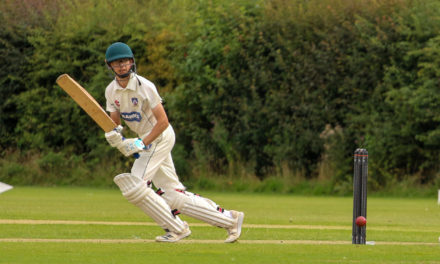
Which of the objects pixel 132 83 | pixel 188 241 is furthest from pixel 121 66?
pixel 188 241

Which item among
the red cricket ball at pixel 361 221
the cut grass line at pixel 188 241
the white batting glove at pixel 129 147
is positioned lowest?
the cut grass line at pixel 188 241

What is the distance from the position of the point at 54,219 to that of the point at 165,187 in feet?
11.8

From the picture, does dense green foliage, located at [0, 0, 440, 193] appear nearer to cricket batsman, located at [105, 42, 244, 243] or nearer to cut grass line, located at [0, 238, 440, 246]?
cut grass line, located at [0, 238, 440, 246]

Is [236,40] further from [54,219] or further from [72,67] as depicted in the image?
[54,219]

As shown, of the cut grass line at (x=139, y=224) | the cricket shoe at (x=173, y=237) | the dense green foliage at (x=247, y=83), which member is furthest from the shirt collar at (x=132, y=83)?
the dense green foliage at (x=247, y=83)

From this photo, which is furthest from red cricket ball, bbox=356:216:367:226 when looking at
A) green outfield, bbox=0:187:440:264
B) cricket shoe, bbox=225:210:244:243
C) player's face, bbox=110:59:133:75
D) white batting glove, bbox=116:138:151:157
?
player's face, bbox=110:59:133:75

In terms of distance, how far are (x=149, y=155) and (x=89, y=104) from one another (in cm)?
61

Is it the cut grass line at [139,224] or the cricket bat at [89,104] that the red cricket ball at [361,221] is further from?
the cut grass line at [139,224]

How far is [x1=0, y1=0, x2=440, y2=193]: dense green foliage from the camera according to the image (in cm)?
1788

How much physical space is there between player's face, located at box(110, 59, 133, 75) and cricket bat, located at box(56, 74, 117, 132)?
1.07ft

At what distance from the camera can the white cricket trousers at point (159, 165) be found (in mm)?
7746

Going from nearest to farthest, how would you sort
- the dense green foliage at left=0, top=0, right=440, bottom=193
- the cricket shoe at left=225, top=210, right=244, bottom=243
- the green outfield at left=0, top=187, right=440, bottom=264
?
the green outfield at left=0, top=187, right=440, bottom=264
the cricket shoe at left=225, top=210, right=244, bottom=243
the dense green foliage at left=0, top=0, right=440, bottom=193

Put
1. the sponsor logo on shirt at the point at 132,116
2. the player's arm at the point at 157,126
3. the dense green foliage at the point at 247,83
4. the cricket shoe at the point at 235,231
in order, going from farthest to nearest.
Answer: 1. the dense green foliage at the point at 247,83
2. the cricket shoe at the point at 235,231
3. the sponsor logo on shirt at the point at 132,116
4. the player's arm at the point at 157,126

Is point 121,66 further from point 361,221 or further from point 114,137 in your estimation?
point 361,221
